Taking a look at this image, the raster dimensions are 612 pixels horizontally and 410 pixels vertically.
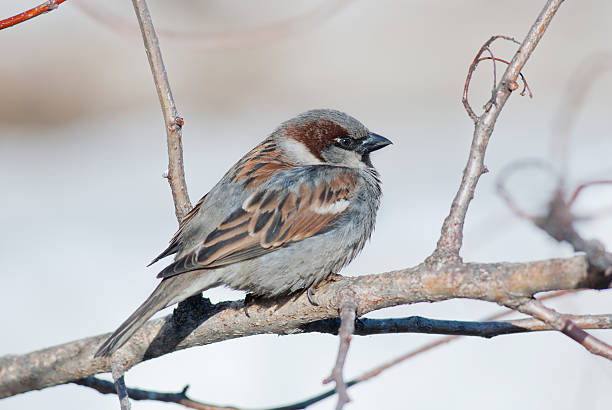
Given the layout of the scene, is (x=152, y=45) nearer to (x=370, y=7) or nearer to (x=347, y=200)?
(x=347, y=200)

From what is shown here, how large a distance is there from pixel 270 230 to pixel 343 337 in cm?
117

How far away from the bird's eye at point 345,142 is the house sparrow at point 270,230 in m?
0.16

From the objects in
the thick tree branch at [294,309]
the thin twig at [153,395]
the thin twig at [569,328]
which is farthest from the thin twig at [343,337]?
→ the thin twig at [153,395]

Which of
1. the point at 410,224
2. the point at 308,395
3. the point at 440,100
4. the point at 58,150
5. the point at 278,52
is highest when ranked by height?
the point at 278,52

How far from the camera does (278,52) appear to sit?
774 cm

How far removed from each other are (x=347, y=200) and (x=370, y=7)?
18.4 feet

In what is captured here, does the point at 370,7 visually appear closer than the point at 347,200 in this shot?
No

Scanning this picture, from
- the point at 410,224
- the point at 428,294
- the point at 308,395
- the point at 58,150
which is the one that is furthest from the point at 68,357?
the point at 58,150

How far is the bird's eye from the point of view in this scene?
11.6 ft

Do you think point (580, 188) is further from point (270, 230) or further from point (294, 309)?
point (270, 230)

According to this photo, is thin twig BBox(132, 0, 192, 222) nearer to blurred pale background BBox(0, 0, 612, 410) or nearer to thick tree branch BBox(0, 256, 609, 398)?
thick tree branch BBox(0, 256, 609, 398)

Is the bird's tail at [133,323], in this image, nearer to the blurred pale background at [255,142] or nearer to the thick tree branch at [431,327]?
the thick tree branch at [431,327]

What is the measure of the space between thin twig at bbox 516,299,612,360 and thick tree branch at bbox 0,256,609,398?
4 centimetres

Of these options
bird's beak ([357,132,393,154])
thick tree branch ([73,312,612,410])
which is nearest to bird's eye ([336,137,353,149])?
bird's beak ([357,132,393,154])
